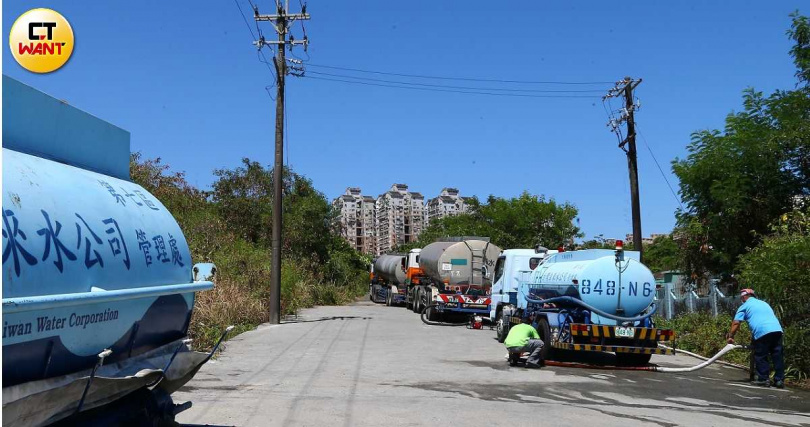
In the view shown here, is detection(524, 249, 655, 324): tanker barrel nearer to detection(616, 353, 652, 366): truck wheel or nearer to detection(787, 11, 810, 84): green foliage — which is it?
detection(616, 353, 652, 366): truck wheel

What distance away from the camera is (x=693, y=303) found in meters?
22.3

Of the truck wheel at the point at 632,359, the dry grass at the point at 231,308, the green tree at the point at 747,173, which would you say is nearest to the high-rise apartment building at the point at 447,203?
the dry grass at the point at 231,308

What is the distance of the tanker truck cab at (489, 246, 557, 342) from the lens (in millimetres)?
19016

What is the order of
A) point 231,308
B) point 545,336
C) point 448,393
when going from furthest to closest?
point 231,308 < point 545,336 < point 448,393

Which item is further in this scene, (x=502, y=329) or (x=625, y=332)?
(x=502, y=329)

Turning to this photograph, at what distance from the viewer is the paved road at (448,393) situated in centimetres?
878

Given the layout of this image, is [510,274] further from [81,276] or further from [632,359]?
[81,276]

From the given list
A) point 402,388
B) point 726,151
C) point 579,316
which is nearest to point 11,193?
point 402,388

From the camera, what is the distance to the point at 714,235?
21734 mm

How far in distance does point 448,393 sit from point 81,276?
6.97 m

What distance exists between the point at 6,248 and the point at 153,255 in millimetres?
2071

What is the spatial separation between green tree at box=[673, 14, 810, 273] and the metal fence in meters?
1.27

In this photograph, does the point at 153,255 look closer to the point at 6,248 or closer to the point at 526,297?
the point at 6,248

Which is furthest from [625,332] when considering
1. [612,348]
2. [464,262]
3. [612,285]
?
[464,262]
